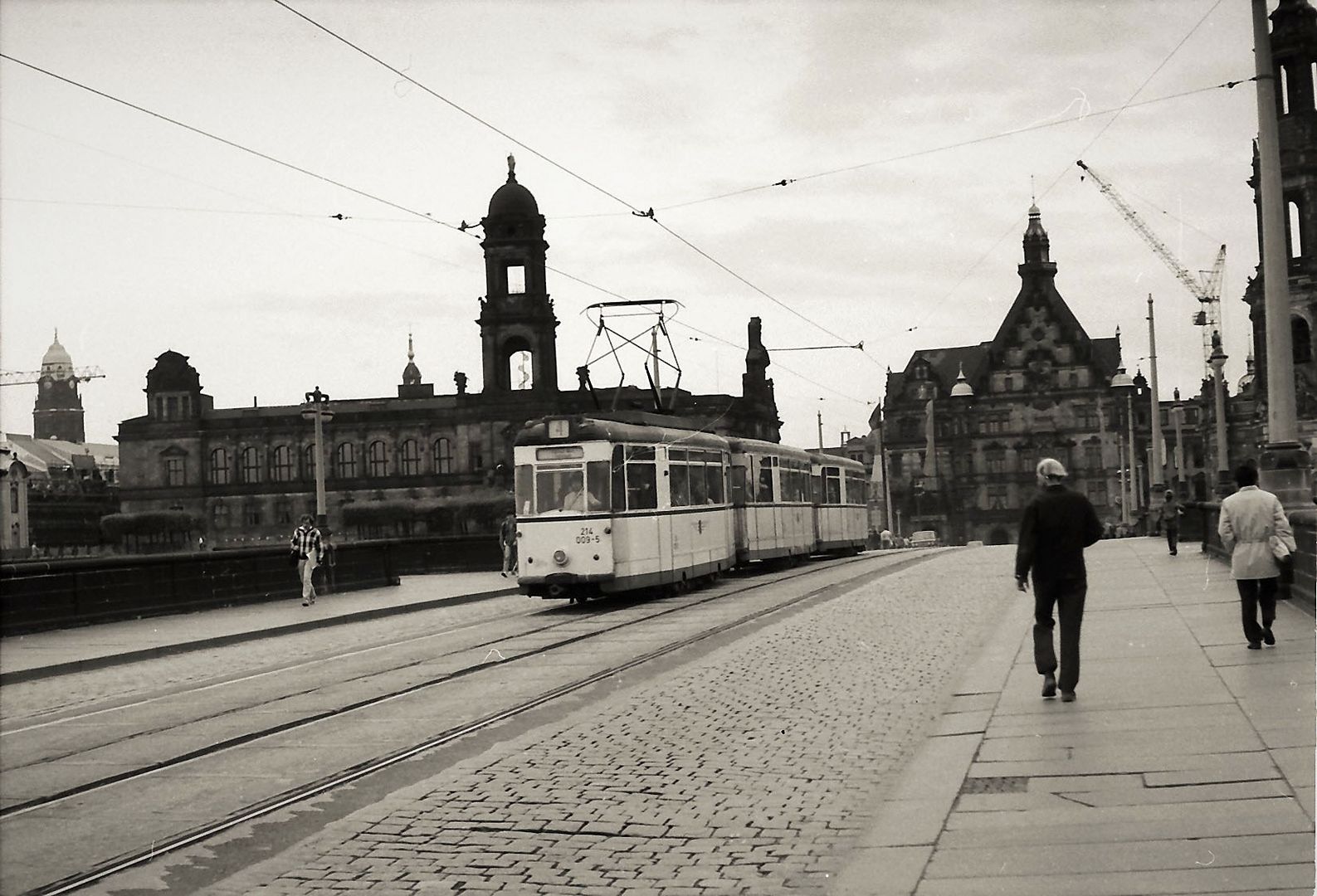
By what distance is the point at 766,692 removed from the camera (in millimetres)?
13625

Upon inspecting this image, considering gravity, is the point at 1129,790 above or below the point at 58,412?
below

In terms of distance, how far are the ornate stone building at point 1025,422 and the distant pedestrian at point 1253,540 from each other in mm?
102534

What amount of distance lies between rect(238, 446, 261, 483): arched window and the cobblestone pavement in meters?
90.2

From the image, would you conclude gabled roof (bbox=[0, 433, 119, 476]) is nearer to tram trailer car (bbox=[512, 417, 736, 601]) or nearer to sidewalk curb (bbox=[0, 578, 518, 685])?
sidewalk curb (bbox=[0, 578, 518, 685])

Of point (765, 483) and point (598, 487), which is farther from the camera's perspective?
point (765, 483)

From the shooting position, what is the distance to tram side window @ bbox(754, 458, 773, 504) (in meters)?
36.8

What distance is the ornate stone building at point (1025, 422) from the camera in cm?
11719

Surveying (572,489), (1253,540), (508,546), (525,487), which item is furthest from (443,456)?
(1253,540)

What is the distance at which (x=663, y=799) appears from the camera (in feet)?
29.4

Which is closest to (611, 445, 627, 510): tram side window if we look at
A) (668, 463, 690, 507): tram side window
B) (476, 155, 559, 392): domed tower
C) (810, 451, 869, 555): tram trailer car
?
(668, 463, 690, 507): tram side window

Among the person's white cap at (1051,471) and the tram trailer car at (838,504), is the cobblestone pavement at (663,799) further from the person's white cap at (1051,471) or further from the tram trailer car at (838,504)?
the tram trailer car at (838,504)

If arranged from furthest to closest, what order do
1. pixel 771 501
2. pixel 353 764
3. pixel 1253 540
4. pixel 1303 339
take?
1. pixel 1303 339
2. pixel 771 501
3. pixel 1253 540
4. pixel 353 764

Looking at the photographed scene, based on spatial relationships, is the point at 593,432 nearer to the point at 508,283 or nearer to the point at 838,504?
the point at 838,504

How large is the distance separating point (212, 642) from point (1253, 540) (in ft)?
49.4
